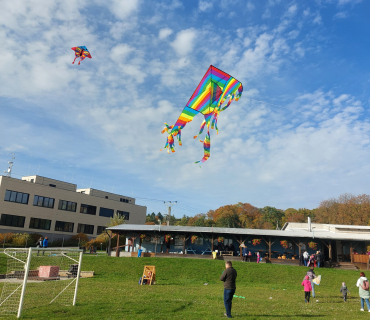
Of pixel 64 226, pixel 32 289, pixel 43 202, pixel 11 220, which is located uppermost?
pixel 43 202

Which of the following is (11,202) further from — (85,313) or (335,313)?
(335,313)

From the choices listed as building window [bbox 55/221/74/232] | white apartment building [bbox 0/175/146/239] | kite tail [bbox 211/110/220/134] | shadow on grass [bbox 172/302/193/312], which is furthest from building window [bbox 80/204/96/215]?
shadow on grass [bbox 172/302/193/312]

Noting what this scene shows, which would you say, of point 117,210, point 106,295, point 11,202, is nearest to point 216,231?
point 106,295

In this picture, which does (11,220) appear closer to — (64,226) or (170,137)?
(64,226)

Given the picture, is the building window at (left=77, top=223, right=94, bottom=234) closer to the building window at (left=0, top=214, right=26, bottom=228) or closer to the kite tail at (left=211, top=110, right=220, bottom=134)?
the building window at (left=0, top=214, right=26, bottom=228)

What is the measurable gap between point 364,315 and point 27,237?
3749cm

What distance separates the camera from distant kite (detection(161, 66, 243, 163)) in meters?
12.2

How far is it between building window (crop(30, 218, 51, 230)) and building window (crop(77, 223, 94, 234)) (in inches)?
234

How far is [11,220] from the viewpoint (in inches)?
1556

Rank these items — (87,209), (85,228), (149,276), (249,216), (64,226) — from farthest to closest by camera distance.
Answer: (249,216) → (87,209) → (85,228) → (64,226) → (149,276)

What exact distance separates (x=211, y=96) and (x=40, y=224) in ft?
130

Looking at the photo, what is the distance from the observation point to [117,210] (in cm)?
5766

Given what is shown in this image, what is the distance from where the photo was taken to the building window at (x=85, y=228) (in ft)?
163

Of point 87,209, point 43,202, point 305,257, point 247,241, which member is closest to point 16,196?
point 43,202
